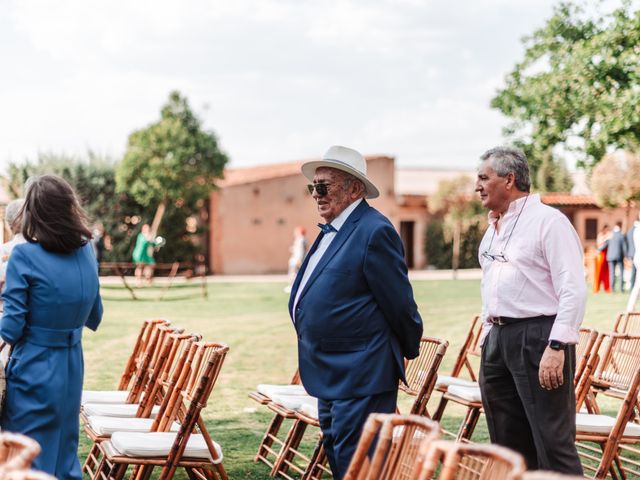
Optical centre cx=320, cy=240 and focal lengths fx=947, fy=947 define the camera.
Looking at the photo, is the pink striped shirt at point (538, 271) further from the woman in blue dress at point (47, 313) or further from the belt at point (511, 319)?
the woman in blue dress at point (47, 313)

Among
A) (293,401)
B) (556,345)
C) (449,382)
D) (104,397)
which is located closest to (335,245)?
(556,345)

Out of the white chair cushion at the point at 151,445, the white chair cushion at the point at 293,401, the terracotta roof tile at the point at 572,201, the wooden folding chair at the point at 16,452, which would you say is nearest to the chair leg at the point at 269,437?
the white chair cushion at the point at 293,401

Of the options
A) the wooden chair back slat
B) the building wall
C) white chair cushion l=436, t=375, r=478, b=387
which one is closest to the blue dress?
white chair cushion l=436, t=375, r=478, b=387

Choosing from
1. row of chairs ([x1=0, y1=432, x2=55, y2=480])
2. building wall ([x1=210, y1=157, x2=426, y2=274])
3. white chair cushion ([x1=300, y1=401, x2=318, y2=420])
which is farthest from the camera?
building wall ([x1=210, y1=157, x2=426, y2=274])

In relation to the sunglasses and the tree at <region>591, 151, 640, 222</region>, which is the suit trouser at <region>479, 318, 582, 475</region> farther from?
the tree at <region>591, 151, 640, 222</region>

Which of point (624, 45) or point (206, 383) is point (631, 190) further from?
point (206, 383)

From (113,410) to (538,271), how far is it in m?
2.83

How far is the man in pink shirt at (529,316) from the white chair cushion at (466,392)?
1323mm

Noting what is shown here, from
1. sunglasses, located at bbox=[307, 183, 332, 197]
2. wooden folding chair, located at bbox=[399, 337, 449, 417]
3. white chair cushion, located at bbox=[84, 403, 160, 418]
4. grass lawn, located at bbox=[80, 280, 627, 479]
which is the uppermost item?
sunglasses, located at bbox=[307, 183, 332, 197]

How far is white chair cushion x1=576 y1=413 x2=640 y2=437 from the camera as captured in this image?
554cm

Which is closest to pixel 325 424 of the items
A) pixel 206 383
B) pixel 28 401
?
pixel 206 383

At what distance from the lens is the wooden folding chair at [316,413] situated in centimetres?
545

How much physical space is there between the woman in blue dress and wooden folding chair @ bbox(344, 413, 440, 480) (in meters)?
1.85

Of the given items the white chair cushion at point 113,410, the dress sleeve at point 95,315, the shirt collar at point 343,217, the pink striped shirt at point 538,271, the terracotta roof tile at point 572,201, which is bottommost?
the white chair cushion at point 113,410
